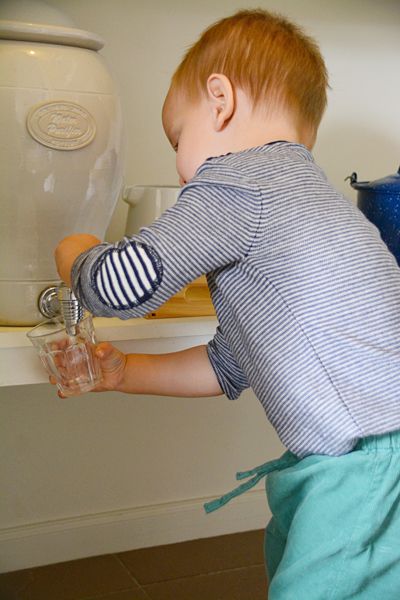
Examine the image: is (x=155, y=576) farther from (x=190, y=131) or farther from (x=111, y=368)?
(x=190, y=131)

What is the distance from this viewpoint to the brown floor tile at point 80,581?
1.43 metres

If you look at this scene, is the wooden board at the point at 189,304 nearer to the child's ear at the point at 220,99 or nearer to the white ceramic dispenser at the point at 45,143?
the white ceramic dispenser at the point at 45,143

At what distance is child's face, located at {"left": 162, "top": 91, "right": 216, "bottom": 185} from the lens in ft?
2.96

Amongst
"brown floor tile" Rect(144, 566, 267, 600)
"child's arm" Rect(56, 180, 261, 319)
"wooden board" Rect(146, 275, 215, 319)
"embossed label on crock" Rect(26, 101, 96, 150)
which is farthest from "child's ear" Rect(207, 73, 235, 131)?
"brown floor tile" Rect(144, 566, 267, 600)

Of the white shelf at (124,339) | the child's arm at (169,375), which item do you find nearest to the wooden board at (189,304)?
the white shelf at (124,339)

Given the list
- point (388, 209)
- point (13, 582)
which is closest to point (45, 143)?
point (388, 209)

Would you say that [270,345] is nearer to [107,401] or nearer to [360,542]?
[360,542]

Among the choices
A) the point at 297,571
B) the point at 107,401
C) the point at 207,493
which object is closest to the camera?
the point at 297,571

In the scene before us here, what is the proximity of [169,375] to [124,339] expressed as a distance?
0.32ft

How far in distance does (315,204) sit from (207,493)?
39.4 inches

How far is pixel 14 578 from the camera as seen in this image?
1486mm

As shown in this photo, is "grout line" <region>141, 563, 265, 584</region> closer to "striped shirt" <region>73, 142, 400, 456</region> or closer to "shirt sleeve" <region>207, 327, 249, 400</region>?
"shirt sleeve" <region>207, 327, 249, 400</region>

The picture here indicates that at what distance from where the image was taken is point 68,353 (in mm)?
964

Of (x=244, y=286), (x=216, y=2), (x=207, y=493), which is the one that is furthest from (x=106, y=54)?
(x=207, y=493)
